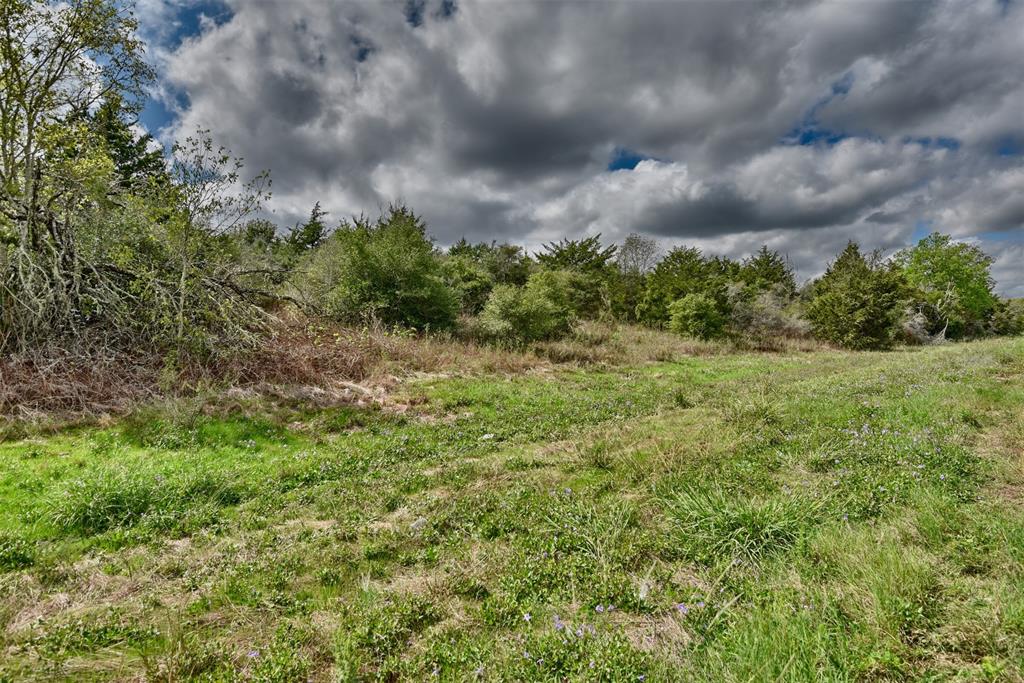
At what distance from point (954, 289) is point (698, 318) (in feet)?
92.3

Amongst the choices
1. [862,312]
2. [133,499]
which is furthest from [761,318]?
[133,499]

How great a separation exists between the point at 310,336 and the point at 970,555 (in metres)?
12.2

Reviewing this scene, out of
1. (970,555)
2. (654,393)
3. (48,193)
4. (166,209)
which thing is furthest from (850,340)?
(48,193)

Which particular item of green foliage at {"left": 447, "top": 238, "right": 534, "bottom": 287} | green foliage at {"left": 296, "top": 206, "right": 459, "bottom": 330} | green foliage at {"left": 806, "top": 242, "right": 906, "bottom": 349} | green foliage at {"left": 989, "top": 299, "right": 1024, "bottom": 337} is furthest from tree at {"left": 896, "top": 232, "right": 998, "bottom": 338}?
green foliage at {"left": 296, "top": 206, "right": 459, "bottom": 330}

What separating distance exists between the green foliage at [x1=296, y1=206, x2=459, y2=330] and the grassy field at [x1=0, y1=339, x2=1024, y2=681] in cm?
926

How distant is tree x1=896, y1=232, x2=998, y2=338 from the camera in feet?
119

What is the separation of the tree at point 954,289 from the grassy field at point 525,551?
1581 inches

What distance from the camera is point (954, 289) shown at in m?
37.0

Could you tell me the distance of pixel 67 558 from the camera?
3.85 metres

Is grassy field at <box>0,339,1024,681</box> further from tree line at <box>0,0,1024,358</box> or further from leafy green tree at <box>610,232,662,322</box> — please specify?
leafy green tree at <box>610,232,662,322</box>

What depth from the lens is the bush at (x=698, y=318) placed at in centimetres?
2658

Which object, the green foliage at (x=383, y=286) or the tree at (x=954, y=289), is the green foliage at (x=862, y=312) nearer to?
the tree at (x=954, y=289)

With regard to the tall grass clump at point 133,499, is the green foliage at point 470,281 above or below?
above

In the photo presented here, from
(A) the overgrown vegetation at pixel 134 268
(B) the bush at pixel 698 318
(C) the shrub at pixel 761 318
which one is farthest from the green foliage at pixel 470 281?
(C) the shrub at pixel 761 318
